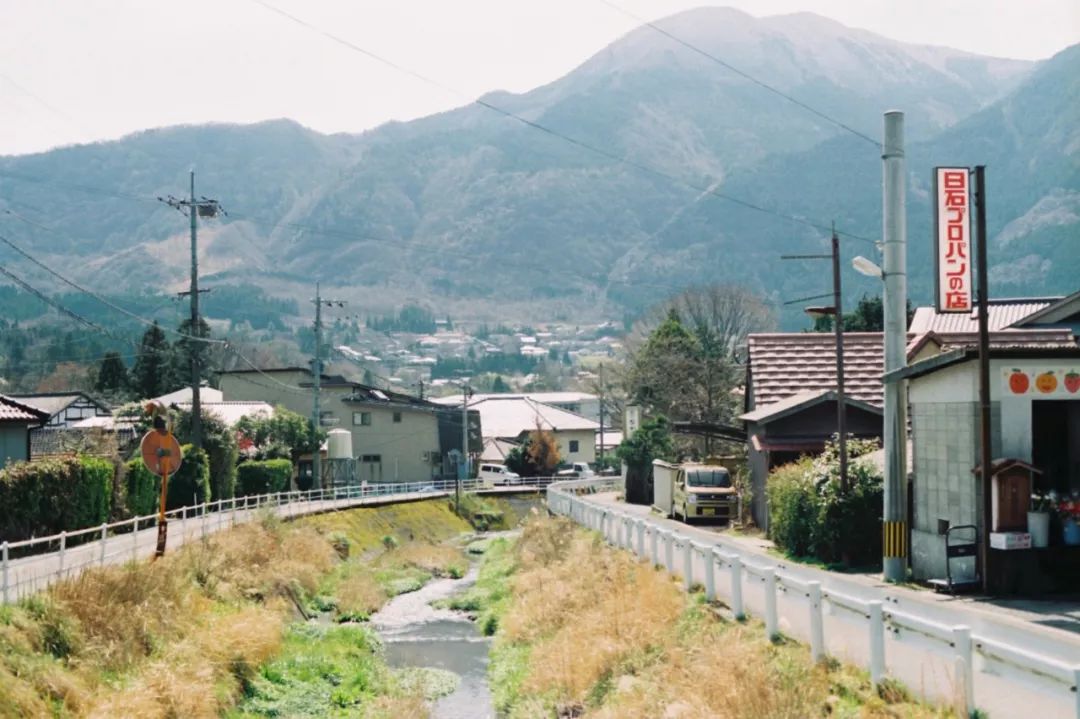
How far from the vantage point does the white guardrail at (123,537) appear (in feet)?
72.2

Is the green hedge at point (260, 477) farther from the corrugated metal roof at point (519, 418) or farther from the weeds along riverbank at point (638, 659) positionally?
the corrugated metal roof at point (519, 418)

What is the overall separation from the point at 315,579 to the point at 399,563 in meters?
11.4

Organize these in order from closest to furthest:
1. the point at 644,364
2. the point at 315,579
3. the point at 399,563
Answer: the point at 315,579, the point at 399,563, the point at 644,364

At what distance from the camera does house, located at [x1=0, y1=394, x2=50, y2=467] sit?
135 ft

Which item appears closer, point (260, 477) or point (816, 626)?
point (816, 626)

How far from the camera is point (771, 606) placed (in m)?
16.6

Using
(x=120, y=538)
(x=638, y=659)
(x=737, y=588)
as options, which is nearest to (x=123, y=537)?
(x=120, y=538)

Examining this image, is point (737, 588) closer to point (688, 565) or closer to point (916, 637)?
point (688, 565)

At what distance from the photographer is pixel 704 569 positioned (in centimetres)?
2166

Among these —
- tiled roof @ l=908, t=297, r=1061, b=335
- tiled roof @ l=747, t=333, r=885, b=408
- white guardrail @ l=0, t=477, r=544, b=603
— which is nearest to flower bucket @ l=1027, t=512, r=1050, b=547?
white guardrail @ l=0, t=477, r=544, b=603

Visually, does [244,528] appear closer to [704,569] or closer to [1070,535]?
[704,569]

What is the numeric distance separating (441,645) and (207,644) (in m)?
9.91

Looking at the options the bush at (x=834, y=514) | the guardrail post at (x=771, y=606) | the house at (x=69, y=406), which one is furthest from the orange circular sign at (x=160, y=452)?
the house at (x=69, y=406)

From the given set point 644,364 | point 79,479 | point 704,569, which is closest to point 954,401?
point 704,569
